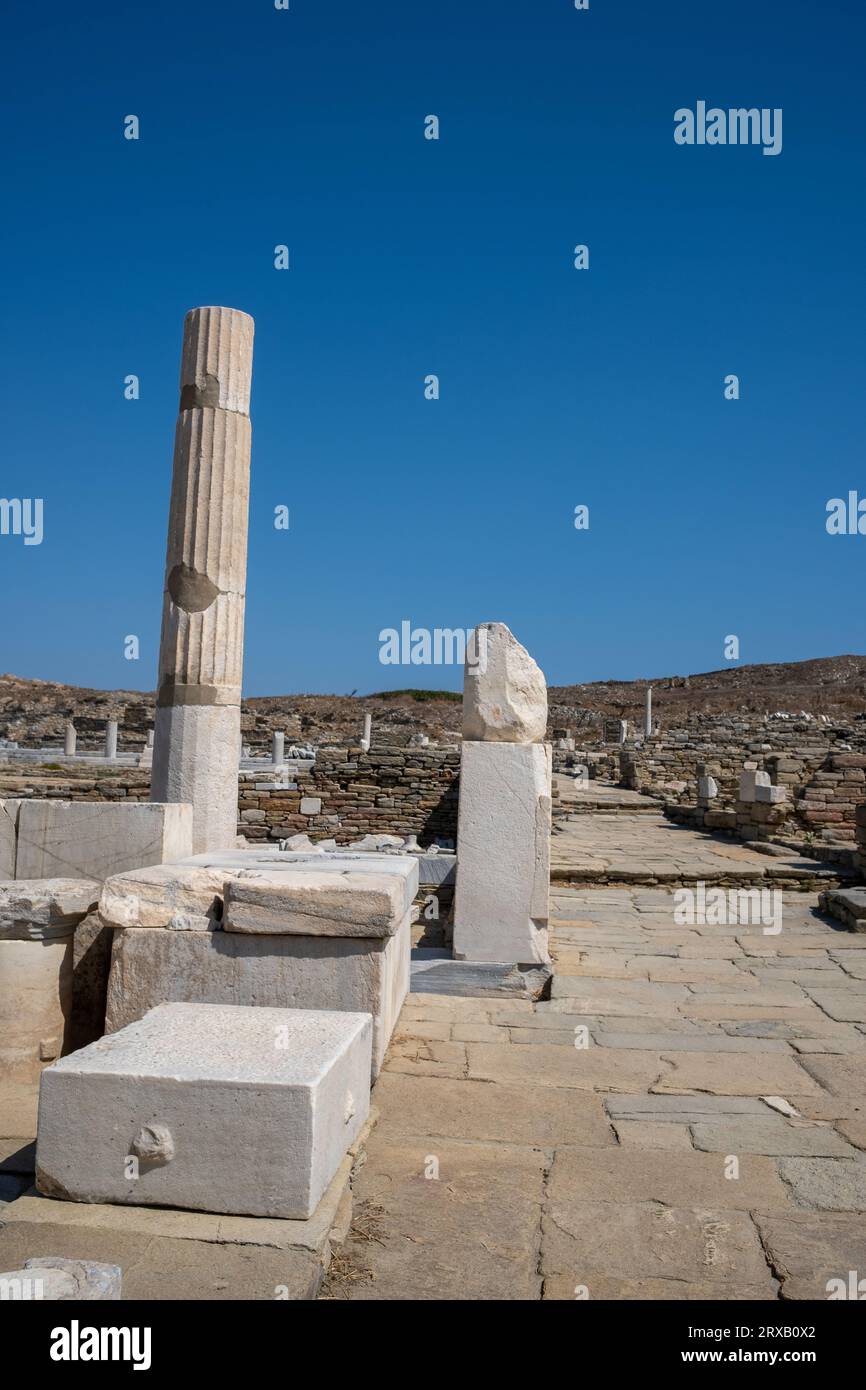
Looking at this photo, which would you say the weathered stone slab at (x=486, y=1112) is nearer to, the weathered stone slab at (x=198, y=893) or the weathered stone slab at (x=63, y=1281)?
the weathered stone slab at (x=198, y=893)

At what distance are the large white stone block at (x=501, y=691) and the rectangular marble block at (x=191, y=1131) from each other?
129 inches

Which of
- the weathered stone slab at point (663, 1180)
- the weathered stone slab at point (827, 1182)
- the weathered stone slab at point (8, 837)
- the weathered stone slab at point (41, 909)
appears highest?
the weathered stone slab at point (8, 837)

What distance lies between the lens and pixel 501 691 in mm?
5922

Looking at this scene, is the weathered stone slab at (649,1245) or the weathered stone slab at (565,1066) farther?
the weathered stone slab at (565,1066)

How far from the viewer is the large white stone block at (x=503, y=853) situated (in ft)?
19.1

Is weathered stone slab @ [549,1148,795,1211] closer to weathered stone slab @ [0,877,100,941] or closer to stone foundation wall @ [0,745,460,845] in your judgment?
weathered stone slab @ [0,877,100,941]

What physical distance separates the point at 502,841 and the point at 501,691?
34.8 inches

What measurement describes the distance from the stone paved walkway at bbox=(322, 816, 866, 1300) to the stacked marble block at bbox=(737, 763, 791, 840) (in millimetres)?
8238

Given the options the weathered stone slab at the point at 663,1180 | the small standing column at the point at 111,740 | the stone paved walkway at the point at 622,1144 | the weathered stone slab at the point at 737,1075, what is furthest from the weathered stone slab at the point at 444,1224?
the small standing column at the point at 111,740

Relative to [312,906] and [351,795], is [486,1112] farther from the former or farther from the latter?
[351,795]

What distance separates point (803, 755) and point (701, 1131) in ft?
A: 52.0

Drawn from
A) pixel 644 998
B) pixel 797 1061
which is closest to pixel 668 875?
pixel 644 998

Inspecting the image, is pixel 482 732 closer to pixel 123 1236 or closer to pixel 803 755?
Result: pixel 123 1236

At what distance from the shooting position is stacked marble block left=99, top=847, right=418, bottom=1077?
149 inches
